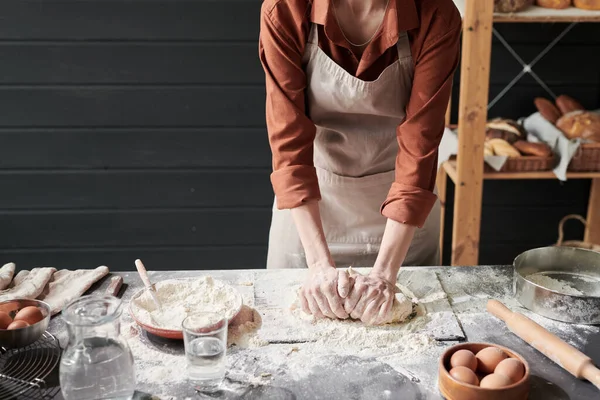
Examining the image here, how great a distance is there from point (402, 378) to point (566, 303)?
1.50 ft

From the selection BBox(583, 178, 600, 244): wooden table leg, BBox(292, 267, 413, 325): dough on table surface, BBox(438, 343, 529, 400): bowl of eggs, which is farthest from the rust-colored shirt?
BBox(583, 178, 600, 244): wooden table leg

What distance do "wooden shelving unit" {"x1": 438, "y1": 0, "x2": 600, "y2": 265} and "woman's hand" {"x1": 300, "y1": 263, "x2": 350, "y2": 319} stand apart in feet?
4.08

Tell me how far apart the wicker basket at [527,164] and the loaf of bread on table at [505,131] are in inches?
5.3

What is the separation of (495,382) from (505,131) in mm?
1759

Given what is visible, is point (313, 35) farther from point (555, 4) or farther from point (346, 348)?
point (555, 4)

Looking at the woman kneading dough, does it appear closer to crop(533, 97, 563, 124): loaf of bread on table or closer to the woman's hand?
the woman's hand

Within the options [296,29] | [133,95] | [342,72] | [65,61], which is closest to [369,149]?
[342,72]

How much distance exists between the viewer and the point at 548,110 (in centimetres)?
286

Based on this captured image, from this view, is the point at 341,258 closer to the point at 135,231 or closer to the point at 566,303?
the point at 566,303

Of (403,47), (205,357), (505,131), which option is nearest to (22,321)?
(205,357)

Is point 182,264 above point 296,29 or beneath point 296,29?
beneath

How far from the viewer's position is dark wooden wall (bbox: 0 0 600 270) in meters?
2.97

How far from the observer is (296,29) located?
1684mm

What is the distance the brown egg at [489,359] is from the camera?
125 centimetres
